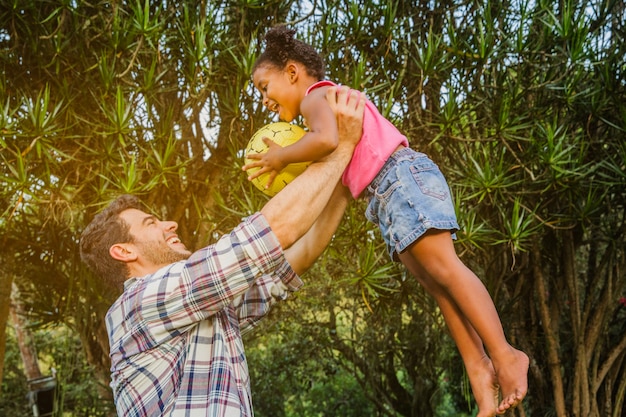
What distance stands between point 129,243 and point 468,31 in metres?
2.58

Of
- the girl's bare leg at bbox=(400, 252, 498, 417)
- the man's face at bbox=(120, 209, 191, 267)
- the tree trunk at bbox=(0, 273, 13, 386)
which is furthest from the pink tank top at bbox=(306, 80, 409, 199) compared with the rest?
the tree trunk at bbox=(0, 273, 13, 386)

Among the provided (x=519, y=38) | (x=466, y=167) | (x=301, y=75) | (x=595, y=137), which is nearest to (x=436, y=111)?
(x=466, y=167)

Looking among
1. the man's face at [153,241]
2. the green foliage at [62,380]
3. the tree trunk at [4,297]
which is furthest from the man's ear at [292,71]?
the green foliage at [62,380]

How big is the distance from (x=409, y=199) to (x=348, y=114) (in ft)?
1.04

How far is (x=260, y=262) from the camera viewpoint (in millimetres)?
1515

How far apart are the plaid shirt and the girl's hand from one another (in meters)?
0.25

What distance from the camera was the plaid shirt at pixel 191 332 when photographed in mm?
1519

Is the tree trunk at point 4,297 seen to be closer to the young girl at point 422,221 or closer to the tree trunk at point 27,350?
the young girl at point 422,221

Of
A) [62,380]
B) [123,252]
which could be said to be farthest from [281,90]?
[62,380]

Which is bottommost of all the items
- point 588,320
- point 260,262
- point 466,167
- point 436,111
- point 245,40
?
point 588,320

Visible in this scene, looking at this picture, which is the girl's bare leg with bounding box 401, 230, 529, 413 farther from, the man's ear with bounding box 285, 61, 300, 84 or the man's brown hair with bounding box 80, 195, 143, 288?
the man's brown hair with bounding box 80, 195, 143, 288

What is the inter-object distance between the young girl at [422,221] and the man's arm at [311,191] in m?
0.05

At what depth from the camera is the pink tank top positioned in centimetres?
187

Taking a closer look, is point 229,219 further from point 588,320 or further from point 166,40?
point 588,320
